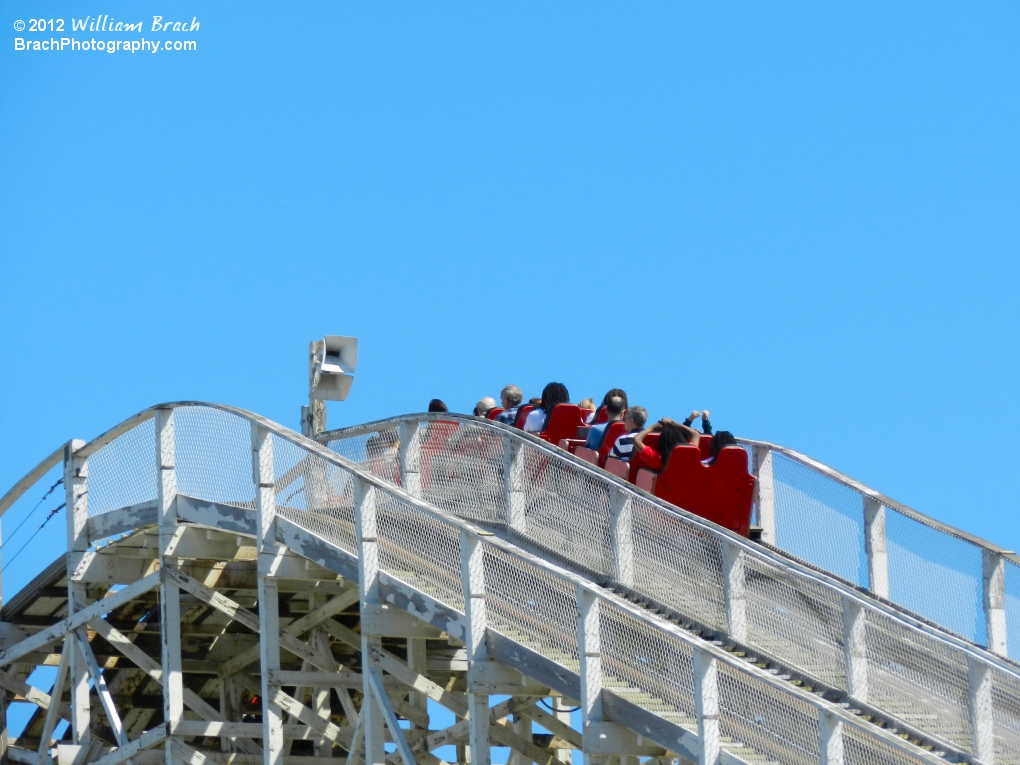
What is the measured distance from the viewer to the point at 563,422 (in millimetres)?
18891

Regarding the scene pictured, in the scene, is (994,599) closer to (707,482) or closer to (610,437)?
(707,482)

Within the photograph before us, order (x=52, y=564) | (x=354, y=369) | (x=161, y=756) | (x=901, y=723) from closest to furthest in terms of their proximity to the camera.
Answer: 1. (x=901, y=723)
2. (x=161, y=756)
3. (x=52, y=564)
4. (x=354, y=369)

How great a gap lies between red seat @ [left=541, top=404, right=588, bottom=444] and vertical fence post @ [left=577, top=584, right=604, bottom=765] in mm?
5963

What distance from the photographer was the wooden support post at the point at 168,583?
1770 centimetres

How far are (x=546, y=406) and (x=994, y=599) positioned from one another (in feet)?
17.9

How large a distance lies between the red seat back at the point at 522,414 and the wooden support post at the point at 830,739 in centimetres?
853

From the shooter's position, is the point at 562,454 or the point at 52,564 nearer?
the point at 562,454

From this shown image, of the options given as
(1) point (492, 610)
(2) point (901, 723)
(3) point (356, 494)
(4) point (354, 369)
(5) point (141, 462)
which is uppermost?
(4) point (354, 369)

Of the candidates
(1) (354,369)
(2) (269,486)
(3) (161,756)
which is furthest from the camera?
(1) (354,369)

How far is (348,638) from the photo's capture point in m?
19.4

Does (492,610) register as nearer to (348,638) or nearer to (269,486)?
(269,486)

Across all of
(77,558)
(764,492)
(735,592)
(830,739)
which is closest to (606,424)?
(764,492)

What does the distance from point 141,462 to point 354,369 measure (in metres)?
3.27

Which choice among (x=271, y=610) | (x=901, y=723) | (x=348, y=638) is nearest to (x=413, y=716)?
(x=348, y=638)
